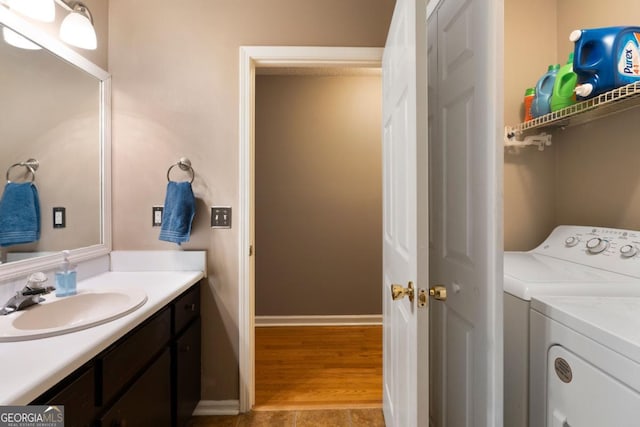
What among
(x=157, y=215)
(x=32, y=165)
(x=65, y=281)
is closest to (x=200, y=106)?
(x=157, y=215)

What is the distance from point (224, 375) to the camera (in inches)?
68.2

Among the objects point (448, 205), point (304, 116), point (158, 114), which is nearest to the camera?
point (448, 205)

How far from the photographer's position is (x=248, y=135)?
172cm

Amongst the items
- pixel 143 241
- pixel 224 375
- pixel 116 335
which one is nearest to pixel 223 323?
pixel 224 375

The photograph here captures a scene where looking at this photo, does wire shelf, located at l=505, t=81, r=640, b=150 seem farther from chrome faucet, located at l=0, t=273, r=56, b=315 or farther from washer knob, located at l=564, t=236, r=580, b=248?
chrome faucet, located at l=0, t=273, r=56, b=315

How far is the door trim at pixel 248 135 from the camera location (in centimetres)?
171

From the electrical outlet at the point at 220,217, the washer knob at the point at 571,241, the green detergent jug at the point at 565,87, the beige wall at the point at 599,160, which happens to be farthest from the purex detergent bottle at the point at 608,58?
the electrical outlet at the point at 220,217

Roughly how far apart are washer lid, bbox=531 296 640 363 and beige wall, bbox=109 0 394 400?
4.80 feet

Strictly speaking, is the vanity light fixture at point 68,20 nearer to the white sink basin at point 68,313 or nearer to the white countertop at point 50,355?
the white sink basin at point 68,313

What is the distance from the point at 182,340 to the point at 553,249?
1.84 m

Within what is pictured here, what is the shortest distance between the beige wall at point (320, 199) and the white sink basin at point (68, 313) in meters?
1.68

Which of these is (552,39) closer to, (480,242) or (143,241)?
(480,242)

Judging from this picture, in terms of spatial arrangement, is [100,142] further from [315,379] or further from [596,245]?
[596,245]

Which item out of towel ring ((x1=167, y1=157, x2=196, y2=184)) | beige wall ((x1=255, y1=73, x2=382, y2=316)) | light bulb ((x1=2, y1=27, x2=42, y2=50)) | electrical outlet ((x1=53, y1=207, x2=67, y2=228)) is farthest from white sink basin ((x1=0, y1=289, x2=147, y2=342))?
beige wall ((x1=255, y1=73, x2=382, y2=316))
